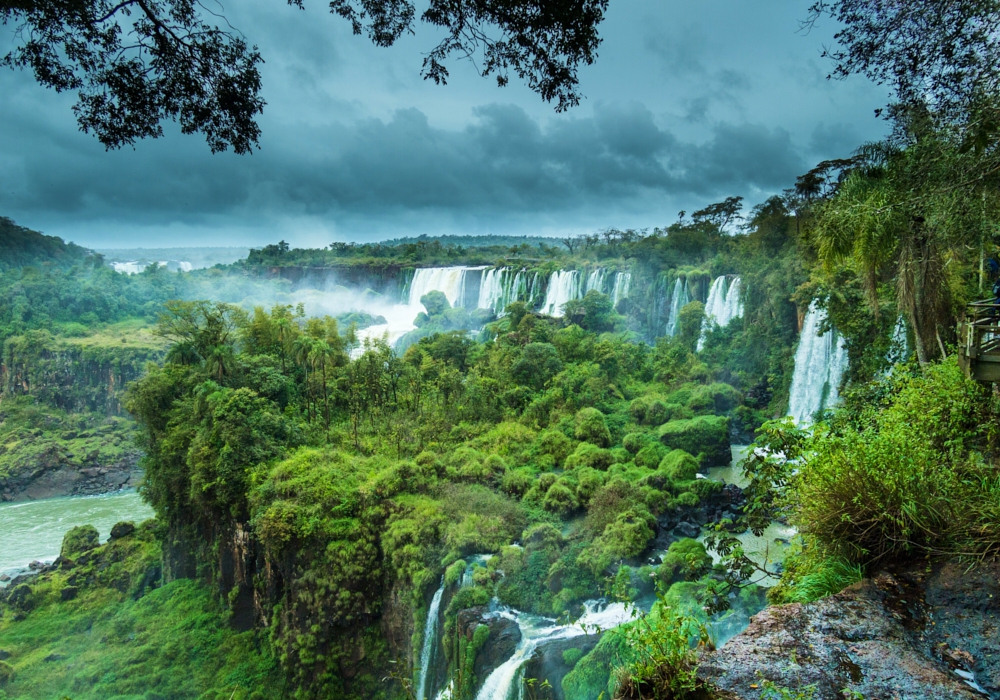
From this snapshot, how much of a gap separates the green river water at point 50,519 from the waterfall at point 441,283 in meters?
12.8

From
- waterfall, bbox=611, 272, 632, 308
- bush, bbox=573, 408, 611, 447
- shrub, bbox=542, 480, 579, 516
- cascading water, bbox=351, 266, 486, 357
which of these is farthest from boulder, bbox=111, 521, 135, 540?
waterfall, bbox=611, 272, 632, 308

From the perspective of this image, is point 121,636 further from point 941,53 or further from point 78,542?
point 941,53

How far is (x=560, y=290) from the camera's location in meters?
19.6

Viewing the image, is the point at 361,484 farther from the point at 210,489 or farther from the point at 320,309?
the point at 320,309

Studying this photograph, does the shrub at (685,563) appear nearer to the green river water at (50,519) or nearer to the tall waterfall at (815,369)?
the tall waterfall at (815,369)

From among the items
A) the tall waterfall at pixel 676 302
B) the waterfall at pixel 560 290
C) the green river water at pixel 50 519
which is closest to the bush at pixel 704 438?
the tall waterfall at pixel 676 302

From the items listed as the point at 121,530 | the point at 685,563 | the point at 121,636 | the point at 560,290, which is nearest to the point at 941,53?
the point at 685,563

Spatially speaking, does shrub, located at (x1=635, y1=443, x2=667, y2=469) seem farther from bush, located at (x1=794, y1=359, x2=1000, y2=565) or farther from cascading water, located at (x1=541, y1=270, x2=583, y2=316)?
bush, located at (x1=794, y1=359, x2=1000, y2=565)

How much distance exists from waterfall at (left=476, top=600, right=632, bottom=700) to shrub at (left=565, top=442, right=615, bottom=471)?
3697mm

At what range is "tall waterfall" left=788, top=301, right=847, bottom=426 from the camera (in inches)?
459

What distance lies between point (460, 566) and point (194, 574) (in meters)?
9.06

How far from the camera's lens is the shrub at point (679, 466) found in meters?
11.3

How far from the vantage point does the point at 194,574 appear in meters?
14.1

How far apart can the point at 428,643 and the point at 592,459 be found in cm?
520
